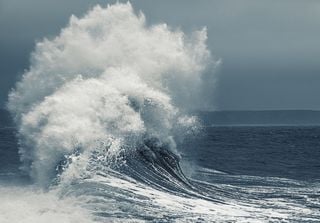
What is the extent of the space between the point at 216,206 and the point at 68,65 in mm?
12140

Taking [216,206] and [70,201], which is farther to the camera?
[216,206]

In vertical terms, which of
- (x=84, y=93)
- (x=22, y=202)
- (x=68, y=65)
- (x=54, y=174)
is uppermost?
(x=68, y=65)

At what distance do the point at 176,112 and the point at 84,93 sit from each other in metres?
5.72

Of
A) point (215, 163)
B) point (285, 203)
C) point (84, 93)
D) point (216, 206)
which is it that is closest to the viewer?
point (216, 206)

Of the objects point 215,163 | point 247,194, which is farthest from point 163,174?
point 215,163

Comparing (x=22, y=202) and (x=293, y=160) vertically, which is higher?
(x=293, y=160)

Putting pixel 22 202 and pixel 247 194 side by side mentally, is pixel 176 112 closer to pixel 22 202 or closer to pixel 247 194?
pixel 247 194

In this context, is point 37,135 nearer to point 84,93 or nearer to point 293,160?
point 84,93

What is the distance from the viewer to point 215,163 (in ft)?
141

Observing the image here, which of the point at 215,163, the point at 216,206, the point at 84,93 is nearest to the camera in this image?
the point at 216,206

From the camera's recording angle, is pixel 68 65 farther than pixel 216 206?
Yes

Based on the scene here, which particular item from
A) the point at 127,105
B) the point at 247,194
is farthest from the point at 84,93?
the point at 247,194

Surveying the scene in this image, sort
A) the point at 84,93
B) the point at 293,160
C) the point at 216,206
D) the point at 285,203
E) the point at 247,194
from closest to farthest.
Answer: the point at 216,206
the point at 285,203
the point at 247,194
the point at 84,93
the point at 293,160

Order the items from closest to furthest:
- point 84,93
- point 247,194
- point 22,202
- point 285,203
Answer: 1. point 22,202
2. point 285,203
3. point 247,194
4. point 84,93
